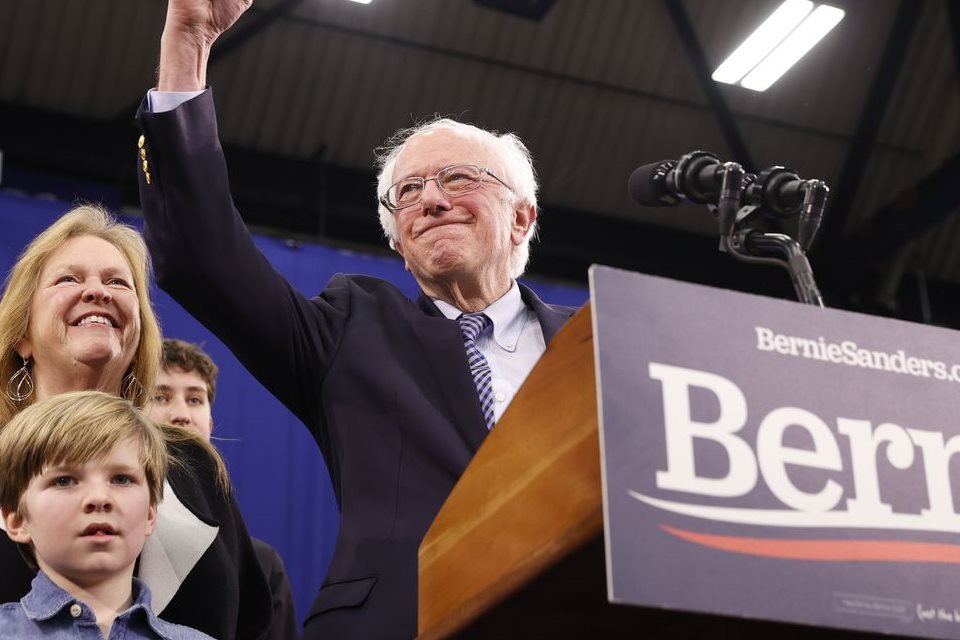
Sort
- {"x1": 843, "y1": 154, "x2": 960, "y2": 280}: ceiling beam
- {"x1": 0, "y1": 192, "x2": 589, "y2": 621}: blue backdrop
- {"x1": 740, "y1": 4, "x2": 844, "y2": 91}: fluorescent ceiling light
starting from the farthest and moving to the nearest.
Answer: {"x1": 843, "y1": 154, "x2": 960, "y2": 280}: ceiling beam
{"x1": 740, "y1": 4, "x2": 844, "y2": 91}: fluorescent ceiling light
{"x1": 0, "y1": 192, "x2": 589, "y2": 621}: blue backdrop

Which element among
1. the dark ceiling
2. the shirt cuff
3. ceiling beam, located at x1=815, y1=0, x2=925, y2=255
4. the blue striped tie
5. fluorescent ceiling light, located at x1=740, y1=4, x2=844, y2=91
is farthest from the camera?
ceiling beam, located at x1=815, y1=0, x2=925, y2=255

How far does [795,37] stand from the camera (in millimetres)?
6020

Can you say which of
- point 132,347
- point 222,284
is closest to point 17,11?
point 132,347

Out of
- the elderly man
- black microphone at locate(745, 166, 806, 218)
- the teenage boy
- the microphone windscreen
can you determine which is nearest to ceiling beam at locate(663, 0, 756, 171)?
the teenage boy

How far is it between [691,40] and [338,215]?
205 centimetres

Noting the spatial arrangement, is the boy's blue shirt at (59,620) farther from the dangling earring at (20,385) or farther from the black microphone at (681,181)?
the black microphone at (681,181)

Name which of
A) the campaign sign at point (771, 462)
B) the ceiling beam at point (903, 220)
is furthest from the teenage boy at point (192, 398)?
the ceiling beam at point (903, 220)

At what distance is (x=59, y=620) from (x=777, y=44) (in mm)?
5230

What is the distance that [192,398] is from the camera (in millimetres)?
3105

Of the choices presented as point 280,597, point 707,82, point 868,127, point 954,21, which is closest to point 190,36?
point 280,597

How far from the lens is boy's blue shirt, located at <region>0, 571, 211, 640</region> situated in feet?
5.19

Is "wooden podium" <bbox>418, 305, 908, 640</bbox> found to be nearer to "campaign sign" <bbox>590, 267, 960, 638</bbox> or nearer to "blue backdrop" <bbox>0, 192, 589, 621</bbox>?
"campaign sign" <bbox>590, 267, 960, 638</bbox>

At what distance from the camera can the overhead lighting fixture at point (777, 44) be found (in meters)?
5.89

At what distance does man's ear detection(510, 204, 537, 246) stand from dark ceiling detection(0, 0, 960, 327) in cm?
390
